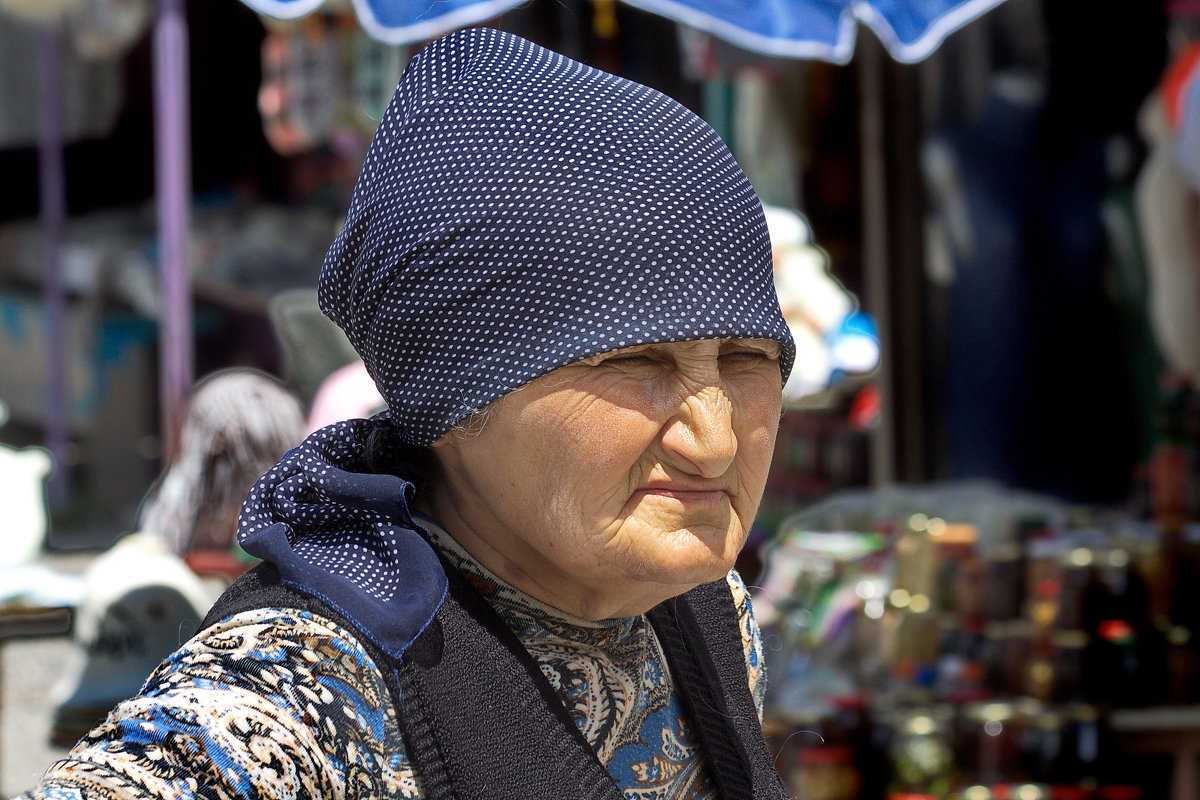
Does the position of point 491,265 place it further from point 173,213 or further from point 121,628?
point 173,213

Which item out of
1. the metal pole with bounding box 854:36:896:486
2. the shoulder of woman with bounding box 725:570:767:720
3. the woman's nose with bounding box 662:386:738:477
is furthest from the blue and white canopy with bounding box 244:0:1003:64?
the metal pole with bounding box 854:36:896:486

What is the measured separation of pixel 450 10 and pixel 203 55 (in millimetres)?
3079

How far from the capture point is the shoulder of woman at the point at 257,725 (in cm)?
85

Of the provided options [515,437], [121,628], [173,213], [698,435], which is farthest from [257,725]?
[173,213]

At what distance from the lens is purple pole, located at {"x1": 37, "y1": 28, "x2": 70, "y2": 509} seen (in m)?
5.53

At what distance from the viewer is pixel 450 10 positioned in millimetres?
2564

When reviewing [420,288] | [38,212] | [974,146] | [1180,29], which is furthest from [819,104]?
[420,288]

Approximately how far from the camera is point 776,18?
275cm

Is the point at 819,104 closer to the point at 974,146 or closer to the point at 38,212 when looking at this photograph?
the point at 974,146

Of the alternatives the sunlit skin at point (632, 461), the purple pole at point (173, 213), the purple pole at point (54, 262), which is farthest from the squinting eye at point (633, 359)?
the purple pole at point (54, 262)

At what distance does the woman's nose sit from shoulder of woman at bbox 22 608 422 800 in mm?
290

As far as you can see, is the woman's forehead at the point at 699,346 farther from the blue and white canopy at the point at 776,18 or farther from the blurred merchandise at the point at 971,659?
the blurred merchandise at the point at 971,659

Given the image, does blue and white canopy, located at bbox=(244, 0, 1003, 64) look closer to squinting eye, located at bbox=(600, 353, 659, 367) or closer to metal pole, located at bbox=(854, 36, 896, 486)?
squinting eye, located at bbox=(600, 353, 659, 367)

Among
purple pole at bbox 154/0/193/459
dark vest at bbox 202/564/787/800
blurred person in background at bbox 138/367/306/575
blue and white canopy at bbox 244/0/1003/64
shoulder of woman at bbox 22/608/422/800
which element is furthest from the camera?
purple pole at bbox 154/0/193/459
